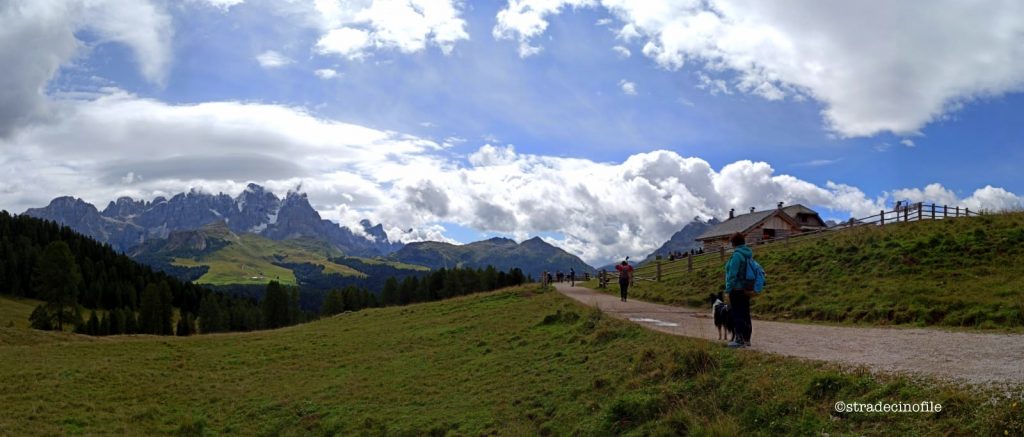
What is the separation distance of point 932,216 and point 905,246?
655 inches

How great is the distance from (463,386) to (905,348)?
11.4 meters

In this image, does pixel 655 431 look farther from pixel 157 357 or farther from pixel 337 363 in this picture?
pixel 157 357

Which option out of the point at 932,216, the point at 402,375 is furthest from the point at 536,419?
the point at 932,216

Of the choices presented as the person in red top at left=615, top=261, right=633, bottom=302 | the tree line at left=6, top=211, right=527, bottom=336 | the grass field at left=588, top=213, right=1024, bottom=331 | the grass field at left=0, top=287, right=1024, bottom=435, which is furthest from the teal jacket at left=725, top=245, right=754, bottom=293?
the tree line at left=6, top=211, right=527, bottom=336

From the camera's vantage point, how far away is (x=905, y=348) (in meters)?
13.1

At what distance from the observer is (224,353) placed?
3198 centimetres

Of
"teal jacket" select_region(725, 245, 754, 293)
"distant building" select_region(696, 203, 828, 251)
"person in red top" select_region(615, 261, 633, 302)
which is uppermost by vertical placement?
"distant building" select_region(696, 203, 828, 251)

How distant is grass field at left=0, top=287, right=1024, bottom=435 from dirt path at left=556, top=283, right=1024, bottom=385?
4.66 ft

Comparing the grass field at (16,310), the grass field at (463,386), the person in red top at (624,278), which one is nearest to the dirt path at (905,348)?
the grass field at (463,386)

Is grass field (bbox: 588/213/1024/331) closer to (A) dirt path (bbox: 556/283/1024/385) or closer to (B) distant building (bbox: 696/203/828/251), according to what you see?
(A) dirt path (bbox: 556/283/1024/385)

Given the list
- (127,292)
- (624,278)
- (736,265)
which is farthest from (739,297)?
(127,292)

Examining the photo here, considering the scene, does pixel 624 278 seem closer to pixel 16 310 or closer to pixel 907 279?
pixel 907 279

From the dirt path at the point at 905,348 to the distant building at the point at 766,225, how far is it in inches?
2169

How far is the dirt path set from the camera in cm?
987
